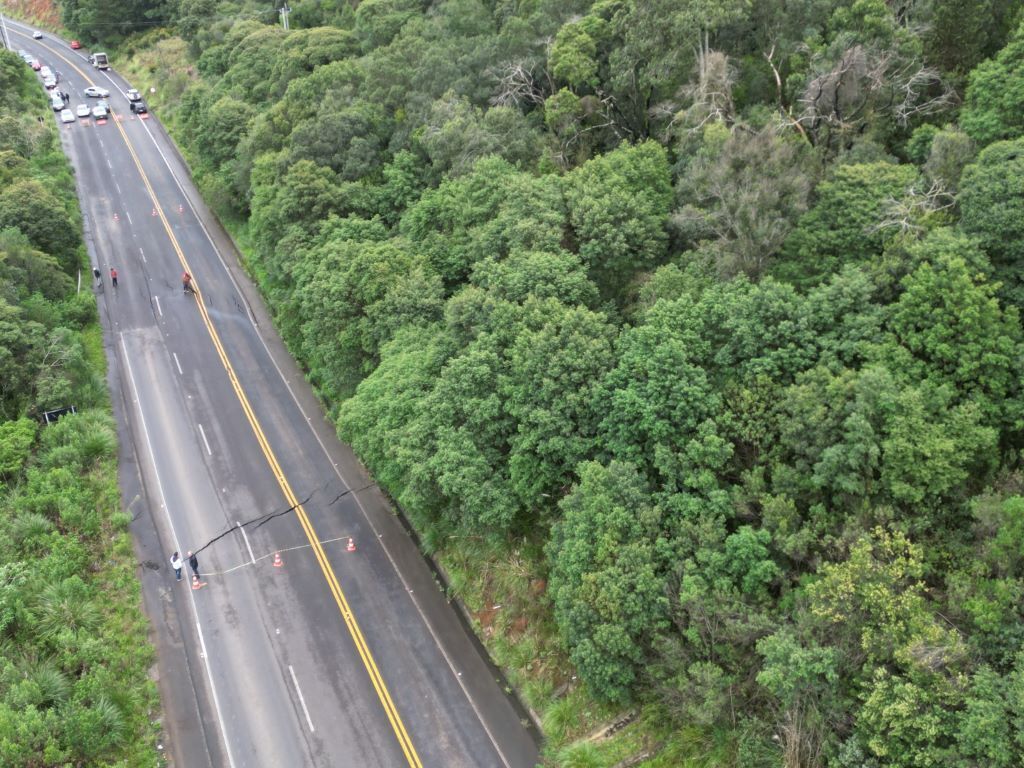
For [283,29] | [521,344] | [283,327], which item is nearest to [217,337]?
[283,327]

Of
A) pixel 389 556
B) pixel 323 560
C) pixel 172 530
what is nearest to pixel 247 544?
pixel 323 560

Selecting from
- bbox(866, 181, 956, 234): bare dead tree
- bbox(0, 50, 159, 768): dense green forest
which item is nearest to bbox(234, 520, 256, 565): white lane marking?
bbox(0, 50, 159, 768): dense green forest

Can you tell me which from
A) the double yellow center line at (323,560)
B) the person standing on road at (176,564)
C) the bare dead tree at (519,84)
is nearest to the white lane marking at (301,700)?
the double yellow center line at (323,560)

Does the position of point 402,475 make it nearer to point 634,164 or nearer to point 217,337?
point 634,164

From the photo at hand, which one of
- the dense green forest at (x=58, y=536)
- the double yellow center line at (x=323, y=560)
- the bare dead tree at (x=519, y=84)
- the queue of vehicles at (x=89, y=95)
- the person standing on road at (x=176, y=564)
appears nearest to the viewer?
the dense green forest at (x=58, y=536)

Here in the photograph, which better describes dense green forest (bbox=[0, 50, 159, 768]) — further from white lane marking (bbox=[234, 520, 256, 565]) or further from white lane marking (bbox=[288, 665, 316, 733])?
white lane marking (bbox=[288, 665, 316, 733])

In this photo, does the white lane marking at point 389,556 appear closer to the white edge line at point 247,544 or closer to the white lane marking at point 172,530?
the white edge line at point 247,544
